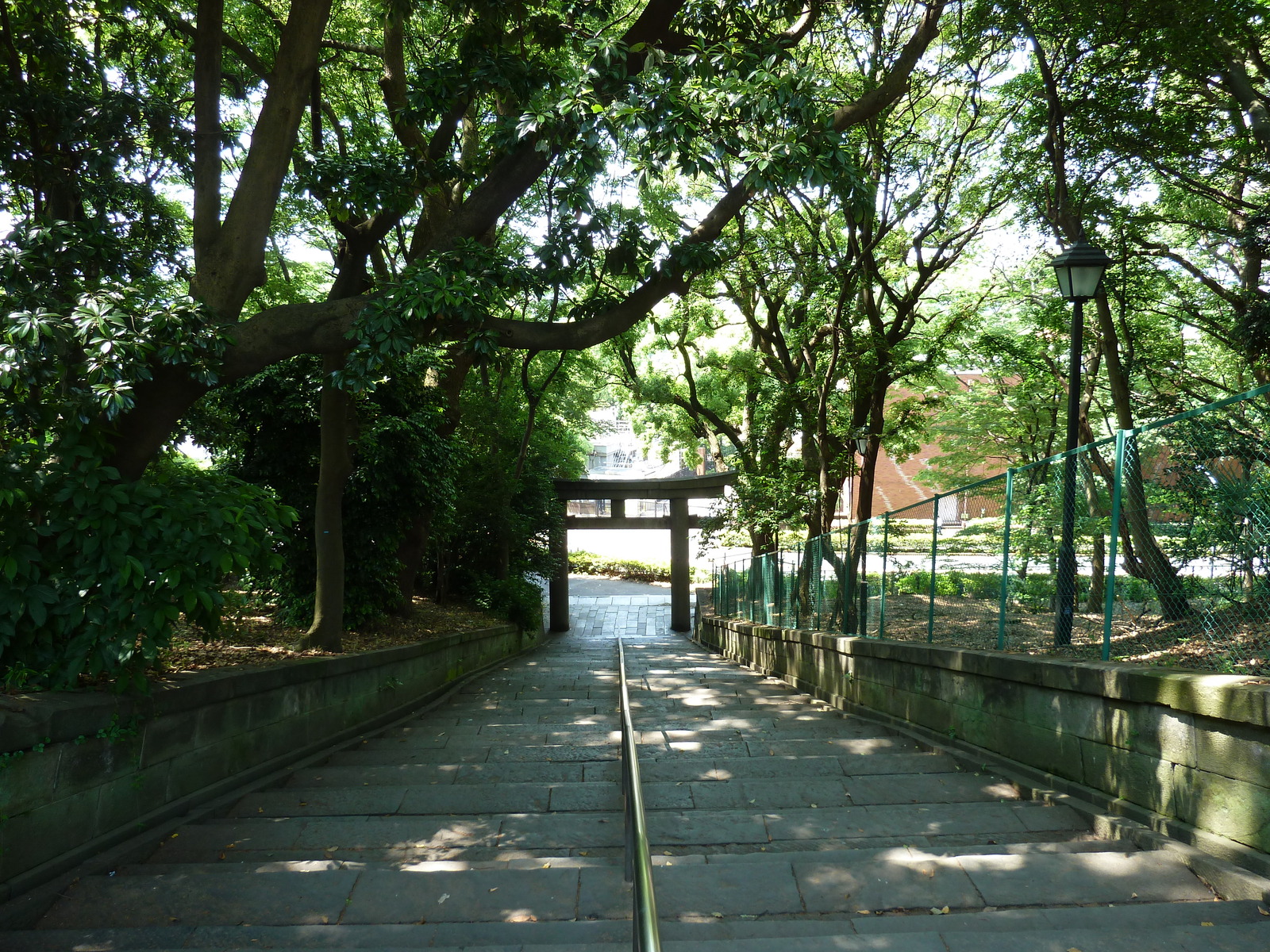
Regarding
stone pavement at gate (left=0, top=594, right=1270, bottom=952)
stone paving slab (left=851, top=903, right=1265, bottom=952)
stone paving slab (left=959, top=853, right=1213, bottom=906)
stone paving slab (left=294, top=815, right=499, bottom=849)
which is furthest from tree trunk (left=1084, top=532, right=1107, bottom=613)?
stone paving slab (left=294, top=815, right=499, bottom=849)

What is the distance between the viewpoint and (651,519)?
2653 cm

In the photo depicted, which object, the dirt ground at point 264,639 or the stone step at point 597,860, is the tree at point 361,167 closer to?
the dirt ground at point 264,639

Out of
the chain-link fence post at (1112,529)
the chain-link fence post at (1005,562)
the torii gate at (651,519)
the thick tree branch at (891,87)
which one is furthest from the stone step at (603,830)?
the torii gate at (651,519)

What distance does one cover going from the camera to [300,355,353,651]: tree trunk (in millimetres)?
7754

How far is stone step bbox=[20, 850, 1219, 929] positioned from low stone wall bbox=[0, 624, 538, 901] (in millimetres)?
308


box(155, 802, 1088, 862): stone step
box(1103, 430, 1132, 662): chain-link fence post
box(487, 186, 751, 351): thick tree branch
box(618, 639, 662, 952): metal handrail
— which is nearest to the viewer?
box(618, 639, 662, 952): metal handrail

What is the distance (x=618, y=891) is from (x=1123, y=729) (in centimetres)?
259

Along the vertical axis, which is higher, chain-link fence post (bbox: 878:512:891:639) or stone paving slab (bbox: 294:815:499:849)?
chain-link fence post (bbox: 878:512:891:639)

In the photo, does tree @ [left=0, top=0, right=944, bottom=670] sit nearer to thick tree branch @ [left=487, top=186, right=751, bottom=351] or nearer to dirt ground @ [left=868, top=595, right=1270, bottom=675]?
thick tree branch @ [left=487, top=186, right=751, bottom=351]

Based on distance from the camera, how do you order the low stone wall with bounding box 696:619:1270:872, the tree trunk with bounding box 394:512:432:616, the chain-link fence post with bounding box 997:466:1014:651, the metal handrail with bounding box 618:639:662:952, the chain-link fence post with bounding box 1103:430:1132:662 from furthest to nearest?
the tree trunk with bounding box 394:512:432:616, the chain-link fence post with bounding box 997:466:1014:651, the chain-link fence post with bounding box 1103:430:1132:662, the low stone wall with bounding box 696:619:1270:872, the metal handrail with bounding box 618:639:662:952

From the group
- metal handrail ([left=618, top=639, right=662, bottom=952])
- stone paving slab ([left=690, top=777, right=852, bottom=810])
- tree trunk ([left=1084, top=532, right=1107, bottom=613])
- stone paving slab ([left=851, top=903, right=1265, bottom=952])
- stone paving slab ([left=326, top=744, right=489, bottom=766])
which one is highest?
tree trunk ([left=1084, top=532, right=1107, bottom=613])

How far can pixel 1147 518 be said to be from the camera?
508 cm

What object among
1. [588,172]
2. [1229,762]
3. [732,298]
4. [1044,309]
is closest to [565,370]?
[732,298]

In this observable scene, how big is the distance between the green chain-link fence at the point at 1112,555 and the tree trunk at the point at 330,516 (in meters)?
5.08
